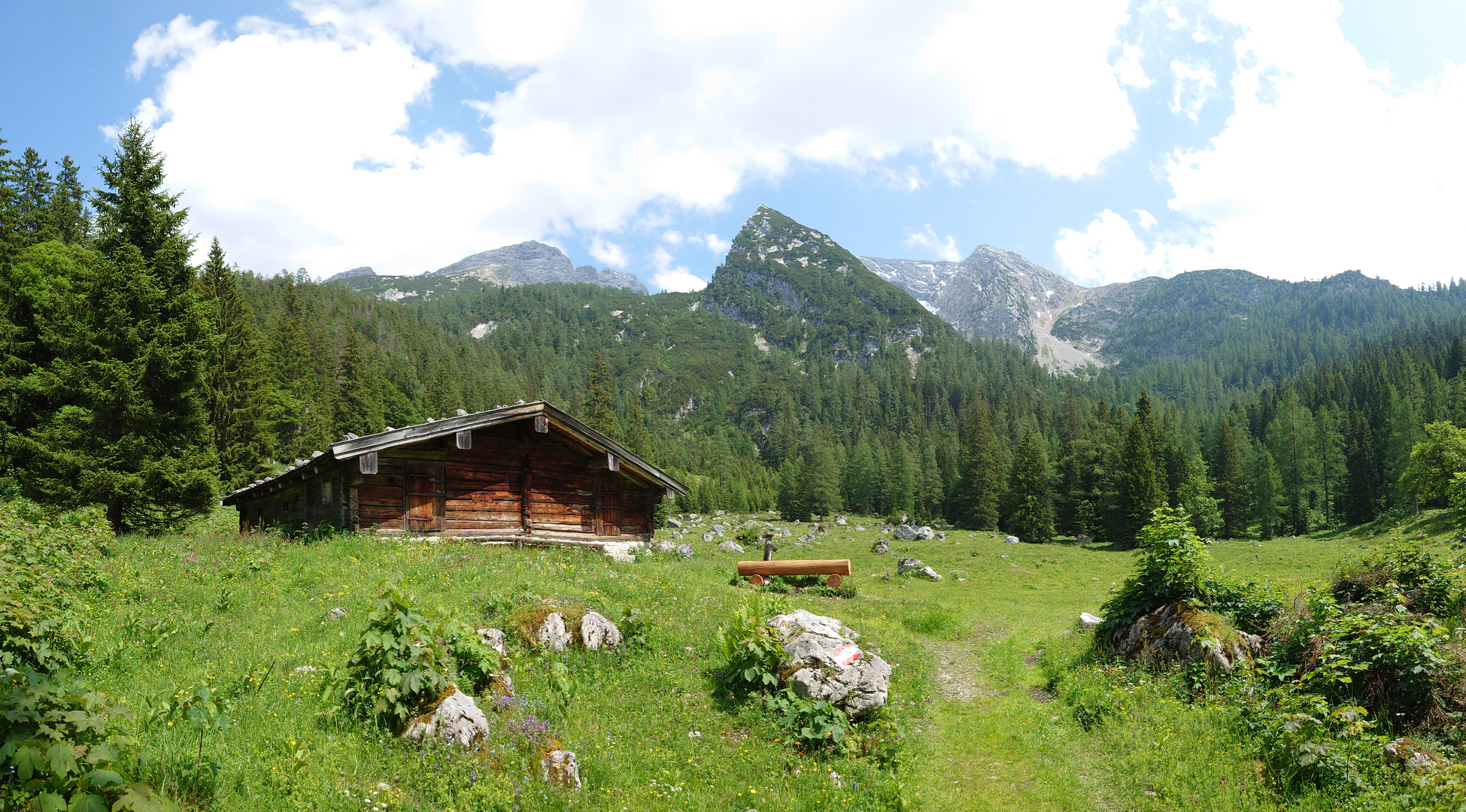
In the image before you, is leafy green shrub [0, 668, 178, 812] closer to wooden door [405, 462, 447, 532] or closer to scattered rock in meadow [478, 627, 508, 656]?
scattered rock in meadow [478, 627, 508, 656]

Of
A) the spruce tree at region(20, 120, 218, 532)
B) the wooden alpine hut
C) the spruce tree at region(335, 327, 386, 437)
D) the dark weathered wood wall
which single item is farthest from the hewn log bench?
the spruce tree at region(335, 327, 386, 437)

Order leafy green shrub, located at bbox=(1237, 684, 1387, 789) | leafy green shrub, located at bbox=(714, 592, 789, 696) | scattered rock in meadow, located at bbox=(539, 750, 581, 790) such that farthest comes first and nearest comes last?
leafy green shrub, located at bbox=(714, 592, 789, 696) → leafy green shrub, located at bbox=(1237, 684, 1387, 789) → scattered rock in meadow, located at bbox=(539, 750, 581, 790)

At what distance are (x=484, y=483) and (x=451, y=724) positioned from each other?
1421 cm

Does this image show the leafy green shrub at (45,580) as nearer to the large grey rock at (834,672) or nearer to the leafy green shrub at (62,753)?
the leafy green shrub at (62,753)

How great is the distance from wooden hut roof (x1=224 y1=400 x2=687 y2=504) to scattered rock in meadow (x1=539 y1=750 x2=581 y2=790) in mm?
12369

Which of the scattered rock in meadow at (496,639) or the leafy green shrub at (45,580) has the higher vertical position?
the leafy green shrub at (45,580)

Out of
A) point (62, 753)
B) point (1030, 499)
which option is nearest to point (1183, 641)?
point (62, 753)

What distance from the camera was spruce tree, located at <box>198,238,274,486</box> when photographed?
142ft

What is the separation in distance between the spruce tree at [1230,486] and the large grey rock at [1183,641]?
78762 millimetres

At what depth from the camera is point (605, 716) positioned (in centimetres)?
1033

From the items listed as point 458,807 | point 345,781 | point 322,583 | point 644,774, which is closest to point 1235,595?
point 644,774

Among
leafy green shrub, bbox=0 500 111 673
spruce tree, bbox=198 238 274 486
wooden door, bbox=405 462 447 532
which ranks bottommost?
leafy green shrub, bbox=0 500 111 673

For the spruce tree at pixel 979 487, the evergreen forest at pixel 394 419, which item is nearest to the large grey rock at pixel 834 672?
the evergreen forest at pixel 394 419

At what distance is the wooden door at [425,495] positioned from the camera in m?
20.5
